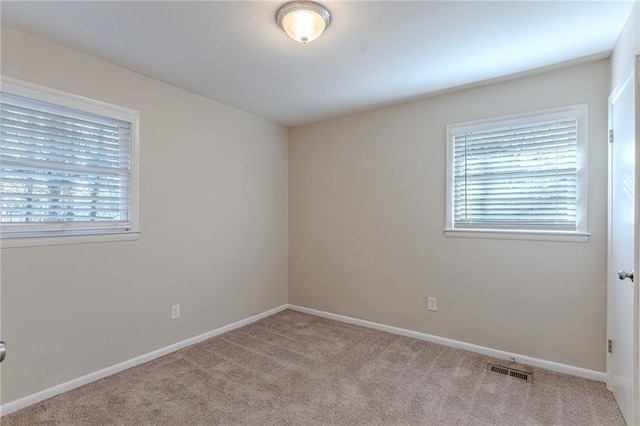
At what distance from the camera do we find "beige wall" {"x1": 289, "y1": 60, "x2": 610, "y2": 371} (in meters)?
2.45

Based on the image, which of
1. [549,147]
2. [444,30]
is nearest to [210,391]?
[444,30]

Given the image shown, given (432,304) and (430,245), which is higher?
(430,245)

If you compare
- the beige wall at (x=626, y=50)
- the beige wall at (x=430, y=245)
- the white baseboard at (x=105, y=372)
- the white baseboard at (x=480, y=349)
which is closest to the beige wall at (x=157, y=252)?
the white baseboard at (x=105, y=372)

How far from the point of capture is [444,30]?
6.61 feet

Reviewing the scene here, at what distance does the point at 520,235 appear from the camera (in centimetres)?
268

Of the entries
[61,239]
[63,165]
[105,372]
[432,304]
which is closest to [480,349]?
[432,304]

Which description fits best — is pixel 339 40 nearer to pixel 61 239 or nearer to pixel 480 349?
pixel 61 239

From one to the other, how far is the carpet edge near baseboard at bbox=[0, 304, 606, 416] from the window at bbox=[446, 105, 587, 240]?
1007mm

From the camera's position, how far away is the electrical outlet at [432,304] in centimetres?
313

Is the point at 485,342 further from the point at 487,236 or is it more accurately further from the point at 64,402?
the point at 64,402

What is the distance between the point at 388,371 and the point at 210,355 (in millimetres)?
1527

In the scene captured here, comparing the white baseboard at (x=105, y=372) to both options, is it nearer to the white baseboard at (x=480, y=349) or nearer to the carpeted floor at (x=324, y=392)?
the carpeted floor at (x=324, y=392)

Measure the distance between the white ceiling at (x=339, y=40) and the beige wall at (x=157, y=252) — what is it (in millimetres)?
241

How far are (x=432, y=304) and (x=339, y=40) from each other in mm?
2463
